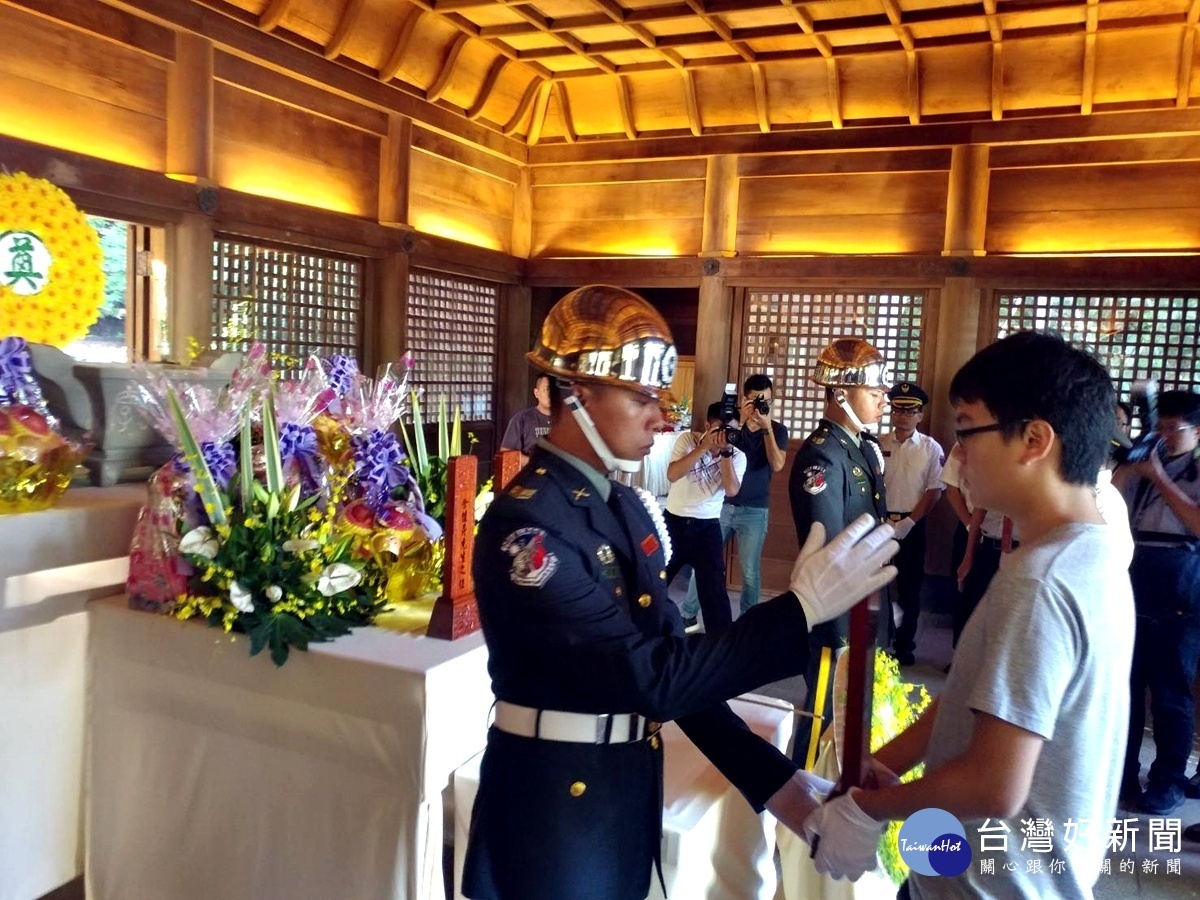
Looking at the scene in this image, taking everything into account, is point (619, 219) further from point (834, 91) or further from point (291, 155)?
point (291, 155)

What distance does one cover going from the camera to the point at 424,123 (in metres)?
6.14

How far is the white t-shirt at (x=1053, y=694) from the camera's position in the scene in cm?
117

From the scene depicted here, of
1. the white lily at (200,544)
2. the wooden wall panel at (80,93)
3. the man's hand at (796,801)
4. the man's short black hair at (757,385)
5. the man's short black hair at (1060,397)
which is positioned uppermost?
the wooden wall panel at (80,93)

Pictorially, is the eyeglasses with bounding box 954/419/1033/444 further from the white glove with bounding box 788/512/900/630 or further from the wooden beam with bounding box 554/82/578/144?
the wooden beam with bounding box 554/82/578/144

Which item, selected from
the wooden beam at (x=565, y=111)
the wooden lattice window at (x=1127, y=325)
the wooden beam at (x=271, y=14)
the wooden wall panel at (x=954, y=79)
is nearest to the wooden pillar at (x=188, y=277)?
the wooden beam at (x=271, y=14)

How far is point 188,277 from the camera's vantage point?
179 inches

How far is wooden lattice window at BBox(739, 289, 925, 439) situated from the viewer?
21.0 ft

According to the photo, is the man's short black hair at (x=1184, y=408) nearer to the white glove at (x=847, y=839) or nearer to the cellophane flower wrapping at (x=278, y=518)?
the white glove at (x=847, y=839)

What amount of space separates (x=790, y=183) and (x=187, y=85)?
4078 millimetres

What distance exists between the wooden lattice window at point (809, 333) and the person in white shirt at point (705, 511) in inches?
69.2

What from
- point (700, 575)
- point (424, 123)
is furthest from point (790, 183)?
point (700, 575)

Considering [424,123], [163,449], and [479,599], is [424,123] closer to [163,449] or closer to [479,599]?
[163,449]

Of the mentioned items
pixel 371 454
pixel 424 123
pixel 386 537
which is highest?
pixel 424 123

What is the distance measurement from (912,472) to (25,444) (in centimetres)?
457
